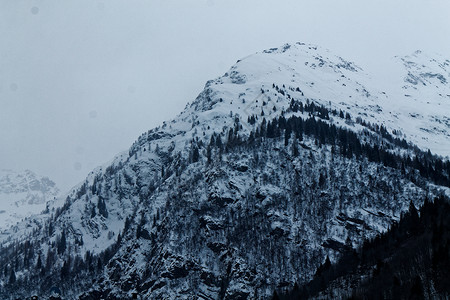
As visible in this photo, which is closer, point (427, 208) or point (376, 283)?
point (376, 283)

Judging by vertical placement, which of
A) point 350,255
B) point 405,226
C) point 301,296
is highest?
point 405,226

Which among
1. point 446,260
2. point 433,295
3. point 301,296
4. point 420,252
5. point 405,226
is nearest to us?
point 433,295

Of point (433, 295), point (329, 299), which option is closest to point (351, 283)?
point (329, 299)

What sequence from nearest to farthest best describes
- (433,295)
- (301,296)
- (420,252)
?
1. (433,295)
2. (420,252)
3. (301,296)

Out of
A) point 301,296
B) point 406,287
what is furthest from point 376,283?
point 301,296

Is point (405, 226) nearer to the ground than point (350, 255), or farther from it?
farther from it

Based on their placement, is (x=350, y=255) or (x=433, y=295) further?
(x=350, y=255)

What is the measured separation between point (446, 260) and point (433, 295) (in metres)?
12.9

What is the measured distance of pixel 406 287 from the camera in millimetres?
139750

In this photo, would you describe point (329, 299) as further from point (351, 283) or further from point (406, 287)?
point (406, 287)

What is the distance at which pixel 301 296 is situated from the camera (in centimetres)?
16988

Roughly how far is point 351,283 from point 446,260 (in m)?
30.6

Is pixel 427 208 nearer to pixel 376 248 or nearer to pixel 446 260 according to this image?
pixel 376 248

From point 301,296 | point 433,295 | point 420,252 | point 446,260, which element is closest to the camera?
point 433,295
